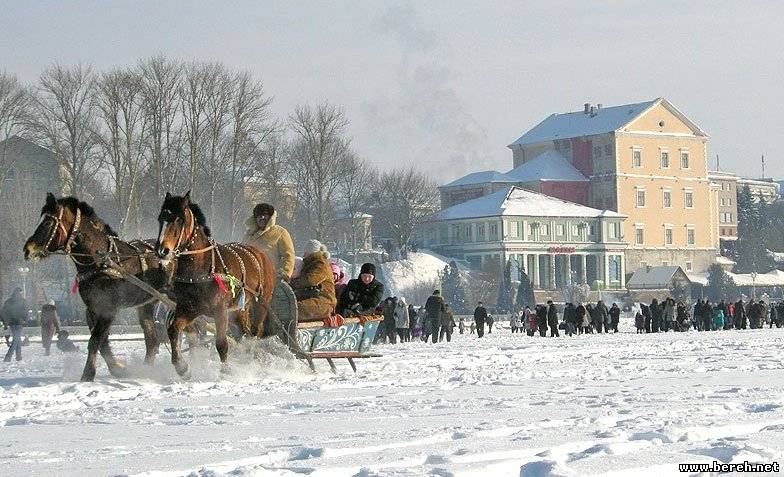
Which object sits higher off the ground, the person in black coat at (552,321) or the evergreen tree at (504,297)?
the evergreen tree at (504,297)

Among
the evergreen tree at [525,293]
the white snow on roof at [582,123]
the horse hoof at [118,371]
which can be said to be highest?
the white snow on roof at [582,123]

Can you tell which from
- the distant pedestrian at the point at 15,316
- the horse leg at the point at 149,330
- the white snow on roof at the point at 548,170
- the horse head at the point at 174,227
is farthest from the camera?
the white snow on roof at the point at 548,170

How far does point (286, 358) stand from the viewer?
16641 mm

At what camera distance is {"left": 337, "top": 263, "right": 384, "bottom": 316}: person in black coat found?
58.7 ft

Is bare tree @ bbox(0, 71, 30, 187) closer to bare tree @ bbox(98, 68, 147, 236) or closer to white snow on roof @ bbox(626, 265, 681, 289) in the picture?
bare tree @ bbox(98, 68, 147, 236)

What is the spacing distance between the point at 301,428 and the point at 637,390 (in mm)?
4452

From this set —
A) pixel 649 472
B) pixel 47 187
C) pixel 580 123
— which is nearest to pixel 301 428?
pixel 649 472

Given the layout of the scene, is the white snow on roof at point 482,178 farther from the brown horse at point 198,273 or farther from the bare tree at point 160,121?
the brown horse at point 198,273

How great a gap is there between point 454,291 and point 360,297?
69.2 m

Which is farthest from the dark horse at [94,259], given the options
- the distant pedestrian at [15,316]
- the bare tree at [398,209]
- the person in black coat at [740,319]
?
the bare tree at [398,209]

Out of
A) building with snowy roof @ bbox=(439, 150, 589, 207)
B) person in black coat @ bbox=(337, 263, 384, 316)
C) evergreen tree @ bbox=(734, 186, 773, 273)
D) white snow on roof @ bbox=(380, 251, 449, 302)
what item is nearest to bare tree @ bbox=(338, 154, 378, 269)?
white snow on roof @ bbox=(380, 251, 449, 302)

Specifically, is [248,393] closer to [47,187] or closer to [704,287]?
[47,187]

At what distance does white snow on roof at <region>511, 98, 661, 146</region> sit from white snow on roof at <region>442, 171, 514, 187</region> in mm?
5380

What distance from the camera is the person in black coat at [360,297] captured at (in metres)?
17.9
